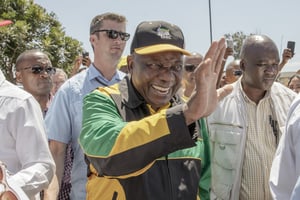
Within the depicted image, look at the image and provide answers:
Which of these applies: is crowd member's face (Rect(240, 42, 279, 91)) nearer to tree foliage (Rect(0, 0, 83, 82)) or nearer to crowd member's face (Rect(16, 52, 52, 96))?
crowd member's face (Rect(16, 52, 52, 96))

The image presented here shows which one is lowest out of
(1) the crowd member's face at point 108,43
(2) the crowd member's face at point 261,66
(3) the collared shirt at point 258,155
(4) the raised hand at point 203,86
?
(3) the collared shirt at point 258,155

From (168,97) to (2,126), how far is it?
0.88 meters

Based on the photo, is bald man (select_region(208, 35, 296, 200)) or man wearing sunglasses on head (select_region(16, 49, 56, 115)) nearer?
bald man (select_region(208, 35, 296, 200))

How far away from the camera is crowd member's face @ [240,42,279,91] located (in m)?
3.57

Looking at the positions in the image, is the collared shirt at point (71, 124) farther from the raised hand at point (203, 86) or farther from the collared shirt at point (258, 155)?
the raised hand at point (203, 86)

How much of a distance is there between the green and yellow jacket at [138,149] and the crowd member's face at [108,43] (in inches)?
59.5

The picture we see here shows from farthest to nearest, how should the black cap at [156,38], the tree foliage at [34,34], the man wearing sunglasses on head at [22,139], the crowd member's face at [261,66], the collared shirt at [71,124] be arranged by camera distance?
the tree foliage at [34,34] → the crowd member's face at [261,66] → the collared shirt at [71,124] → the man wearing sunglasses on head at [22,139] → the black cap at [156,38]

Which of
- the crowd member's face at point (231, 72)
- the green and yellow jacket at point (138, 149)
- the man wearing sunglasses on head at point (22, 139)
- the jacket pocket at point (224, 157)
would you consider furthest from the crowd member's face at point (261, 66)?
the crowd member's face at point (231, 72)

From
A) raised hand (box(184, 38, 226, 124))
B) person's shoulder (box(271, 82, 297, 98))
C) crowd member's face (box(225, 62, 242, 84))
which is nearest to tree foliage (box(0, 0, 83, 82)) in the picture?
crowd member's face (box(225, 62, 242, 84))

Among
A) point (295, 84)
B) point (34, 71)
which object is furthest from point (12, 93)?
point (295, 84)

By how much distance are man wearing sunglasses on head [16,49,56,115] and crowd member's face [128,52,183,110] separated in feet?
8.07

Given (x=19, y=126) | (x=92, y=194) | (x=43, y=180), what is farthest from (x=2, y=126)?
(x=92, y=194)

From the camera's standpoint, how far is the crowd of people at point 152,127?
177cm

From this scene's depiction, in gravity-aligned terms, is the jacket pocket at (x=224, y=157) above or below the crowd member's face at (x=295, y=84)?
above
